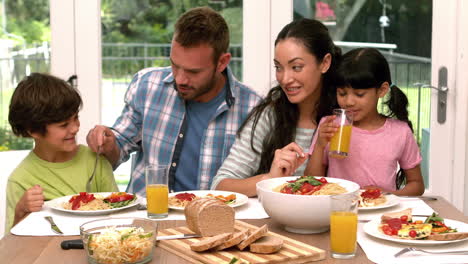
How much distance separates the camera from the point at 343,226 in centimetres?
150

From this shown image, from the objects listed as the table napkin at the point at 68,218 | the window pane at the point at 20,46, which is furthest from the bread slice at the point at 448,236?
the window pane at the point at 20,46

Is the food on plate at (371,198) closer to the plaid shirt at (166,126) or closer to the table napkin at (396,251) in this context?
the table napkin at (396,251)

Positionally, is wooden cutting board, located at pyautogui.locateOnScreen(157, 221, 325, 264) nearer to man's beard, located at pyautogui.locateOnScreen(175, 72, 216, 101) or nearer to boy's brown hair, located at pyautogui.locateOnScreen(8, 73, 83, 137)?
boy's brown hair, located at pyautogui.locateOnScreen(8, 73, 83, 137)

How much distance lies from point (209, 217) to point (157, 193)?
0.91ft

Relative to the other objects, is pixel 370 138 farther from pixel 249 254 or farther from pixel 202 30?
→ pixel 249 254

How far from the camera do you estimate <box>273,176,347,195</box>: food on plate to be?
5.73ft

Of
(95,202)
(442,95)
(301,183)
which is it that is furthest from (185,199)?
(442,95)

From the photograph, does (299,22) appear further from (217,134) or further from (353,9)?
(353,9)

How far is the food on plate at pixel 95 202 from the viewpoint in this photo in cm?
197

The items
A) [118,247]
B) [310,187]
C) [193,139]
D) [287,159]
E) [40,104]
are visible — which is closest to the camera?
[118,247]

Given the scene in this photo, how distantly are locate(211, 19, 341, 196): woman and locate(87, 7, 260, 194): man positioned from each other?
0.24m

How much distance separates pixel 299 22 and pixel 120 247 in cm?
139

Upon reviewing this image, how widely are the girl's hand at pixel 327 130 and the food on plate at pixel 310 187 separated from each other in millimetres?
466

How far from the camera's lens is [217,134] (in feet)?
9.20
